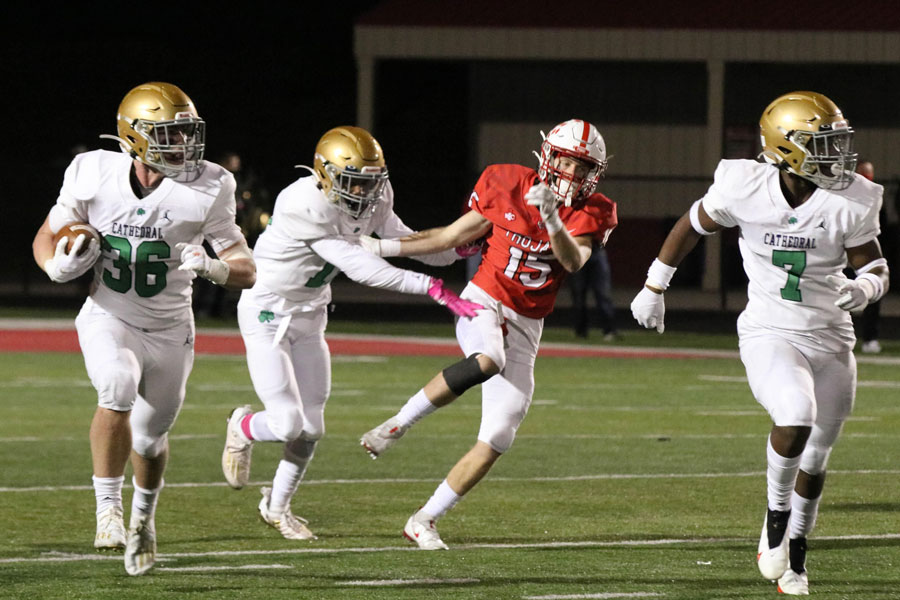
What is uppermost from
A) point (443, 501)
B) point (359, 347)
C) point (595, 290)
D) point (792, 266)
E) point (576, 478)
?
point (792, 266)

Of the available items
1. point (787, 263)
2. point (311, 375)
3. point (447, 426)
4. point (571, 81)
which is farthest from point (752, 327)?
point (571, 81)

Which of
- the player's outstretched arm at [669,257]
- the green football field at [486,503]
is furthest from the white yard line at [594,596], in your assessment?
the player's outstretched arm at [669,257]

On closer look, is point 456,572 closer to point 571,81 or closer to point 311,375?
point 311,375

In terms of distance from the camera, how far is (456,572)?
20.9 feet

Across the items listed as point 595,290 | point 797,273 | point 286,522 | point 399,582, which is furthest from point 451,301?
point 595,290

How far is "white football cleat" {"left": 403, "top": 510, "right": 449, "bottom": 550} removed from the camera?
6879 millimetres

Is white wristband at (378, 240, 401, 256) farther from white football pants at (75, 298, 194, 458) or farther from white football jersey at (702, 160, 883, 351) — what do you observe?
white football jersey at (702, 160, 883, 351)

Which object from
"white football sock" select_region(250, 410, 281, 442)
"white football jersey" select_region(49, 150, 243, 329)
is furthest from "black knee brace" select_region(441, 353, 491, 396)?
"white football jersey" select_region(49, 150, 243, 329)

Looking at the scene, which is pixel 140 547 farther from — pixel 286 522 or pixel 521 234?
pixel 521 234

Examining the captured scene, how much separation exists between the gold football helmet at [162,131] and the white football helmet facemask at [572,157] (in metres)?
1.38

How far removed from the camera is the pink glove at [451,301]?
660 cm

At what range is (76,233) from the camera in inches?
241

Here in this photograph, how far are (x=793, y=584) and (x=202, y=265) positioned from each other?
7.51 feet

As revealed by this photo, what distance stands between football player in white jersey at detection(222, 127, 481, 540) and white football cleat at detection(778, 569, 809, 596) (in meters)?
1.64
